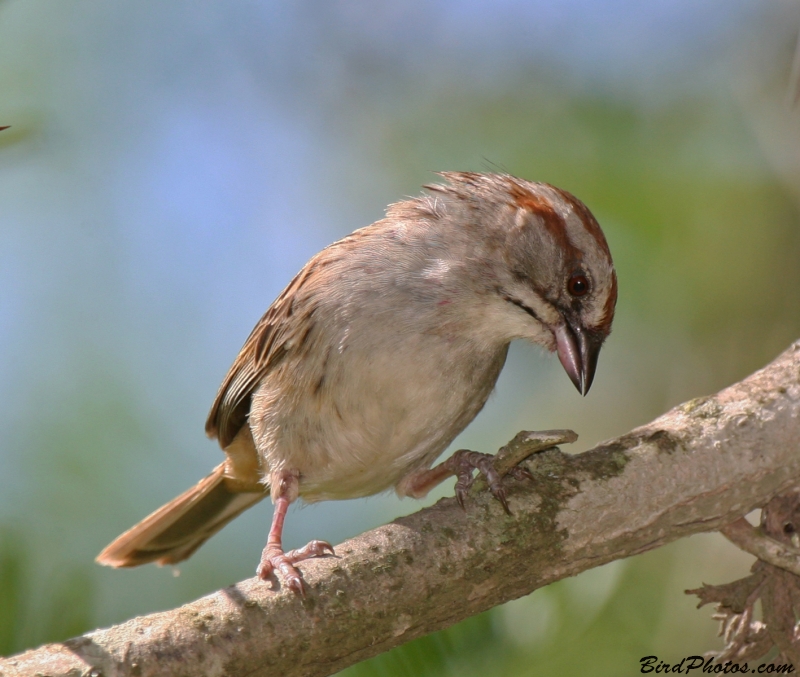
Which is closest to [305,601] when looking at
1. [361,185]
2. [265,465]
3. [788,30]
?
[265,465]

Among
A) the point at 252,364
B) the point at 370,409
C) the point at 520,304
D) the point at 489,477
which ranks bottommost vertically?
the point at 489,477

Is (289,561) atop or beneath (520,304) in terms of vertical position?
beneath

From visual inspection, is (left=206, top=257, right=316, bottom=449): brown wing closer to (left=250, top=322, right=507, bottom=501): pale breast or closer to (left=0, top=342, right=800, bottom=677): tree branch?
(left=250, top=322, right=507, bottom=501): pale breast

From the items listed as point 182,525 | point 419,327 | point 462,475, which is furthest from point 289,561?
point 182,525

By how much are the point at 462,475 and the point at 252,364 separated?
1.26 meters

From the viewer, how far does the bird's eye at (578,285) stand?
3.38m

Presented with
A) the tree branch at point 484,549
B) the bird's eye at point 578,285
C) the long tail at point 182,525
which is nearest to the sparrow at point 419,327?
the bird's eye at point 578,285

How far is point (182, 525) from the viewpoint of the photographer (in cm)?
435

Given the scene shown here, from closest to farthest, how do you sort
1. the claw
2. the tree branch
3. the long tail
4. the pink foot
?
the tree branch → the pink foot → the claw → the long tail

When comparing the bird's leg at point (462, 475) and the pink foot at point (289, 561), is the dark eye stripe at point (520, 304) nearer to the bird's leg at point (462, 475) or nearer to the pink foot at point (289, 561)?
the bird's leg at point (462, 475)

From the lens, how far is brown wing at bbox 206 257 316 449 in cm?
381

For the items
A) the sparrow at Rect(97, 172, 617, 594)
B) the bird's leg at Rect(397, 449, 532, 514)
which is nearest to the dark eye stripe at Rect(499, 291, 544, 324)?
the sparrow at Rect(97, 172, 617, 594)

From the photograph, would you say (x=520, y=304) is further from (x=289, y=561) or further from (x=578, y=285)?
(x=289, y=561)

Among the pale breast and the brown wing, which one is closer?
the pale breast
